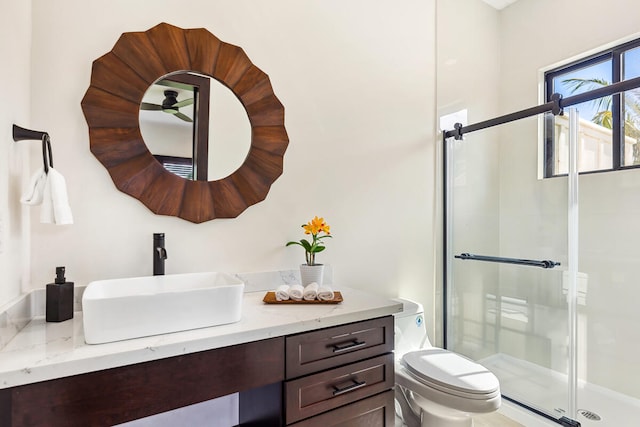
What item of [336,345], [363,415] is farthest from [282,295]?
[363,415]

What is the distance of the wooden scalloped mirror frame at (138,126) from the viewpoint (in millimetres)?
1423

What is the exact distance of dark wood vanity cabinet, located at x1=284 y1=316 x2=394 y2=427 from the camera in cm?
121

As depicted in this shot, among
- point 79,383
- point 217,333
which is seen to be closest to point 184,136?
point 217,333

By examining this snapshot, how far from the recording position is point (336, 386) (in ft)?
4.25

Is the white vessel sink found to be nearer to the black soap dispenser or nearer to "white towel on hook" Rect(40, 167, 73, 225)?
the black soap dispenser

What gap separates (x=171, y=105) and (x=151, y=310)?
941 millimetres

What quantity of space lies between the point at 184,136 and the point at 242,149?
0.88ft

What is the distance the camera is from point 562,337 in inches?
81.2

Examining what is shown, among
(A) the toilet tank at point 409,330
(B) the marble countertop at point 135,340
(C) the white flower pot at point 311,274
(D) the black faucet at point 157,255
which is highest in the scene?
(D) the black faucet at point 157,255

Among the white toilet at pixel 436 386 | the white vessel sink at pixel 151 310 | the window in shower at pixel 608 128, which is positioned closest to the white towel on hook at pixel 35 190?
the white vessel sink at pixel 151 310

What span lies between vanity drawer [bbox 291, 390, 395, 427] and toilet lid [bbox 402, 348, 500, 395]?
291 millimetres

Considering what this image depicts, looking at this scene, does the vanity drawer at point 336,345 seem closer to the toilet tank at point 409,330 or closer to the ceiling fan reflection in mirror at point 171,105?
the toilet tank at point 409,330

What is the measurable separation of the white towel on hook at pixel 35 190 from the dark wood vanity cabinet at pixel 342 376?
0.94m

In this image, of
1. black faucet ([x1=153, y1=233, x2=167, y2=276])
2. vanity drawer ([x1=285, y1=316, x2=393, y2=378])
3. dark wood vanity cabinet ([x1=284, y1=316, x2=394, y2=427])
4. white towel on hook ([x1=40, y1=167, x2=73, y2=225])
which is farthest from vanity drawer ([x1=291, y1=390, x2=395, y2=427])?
white towel on hook ([x1=40, y1=167, x2=73, y2=225])
